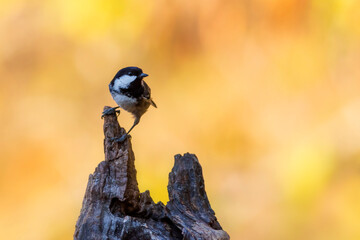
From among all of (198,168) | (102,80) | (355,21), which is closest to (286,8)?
(355,21)

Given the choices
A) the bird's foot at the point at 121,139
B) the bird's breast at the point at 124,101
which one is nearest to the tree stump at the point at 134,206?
the bird's foot at the point at 121,139

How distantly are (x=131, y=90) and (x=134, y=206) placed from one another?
2.84 feet

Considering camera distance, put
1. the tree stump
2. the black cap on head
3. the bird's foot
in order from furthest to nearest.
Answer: the black cap on head, the bird's foot, the tree stump

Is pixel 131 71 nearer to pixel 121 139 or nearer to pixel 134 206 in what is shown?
pixel 121 139

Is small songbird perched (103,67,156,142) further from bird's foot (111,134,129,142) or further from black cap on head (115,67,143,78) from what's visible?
bird's foot (111,134,129,142)

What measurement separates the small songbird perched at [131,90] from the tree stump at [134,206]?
1.54 feet

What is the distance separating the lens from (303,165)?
169 inches

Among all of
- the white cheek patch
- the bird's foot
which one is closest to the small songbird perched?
the white cheek patch

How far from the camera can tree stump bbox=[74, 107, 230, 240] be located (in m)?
2.30

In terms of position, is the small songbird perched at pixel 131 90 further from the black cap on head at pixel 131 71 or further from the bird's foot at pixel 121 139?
the bird's foot at pixel 121 139

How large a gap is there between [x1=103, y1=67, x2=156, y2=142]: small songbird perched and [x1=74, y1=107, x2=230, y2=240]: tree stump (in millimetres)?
469

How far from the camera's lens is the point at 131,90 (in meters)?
3.05

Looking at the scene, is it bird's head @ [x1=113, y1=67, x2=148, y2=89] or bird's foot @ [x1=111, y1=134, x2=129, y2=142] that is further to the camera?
bird's head @ [x1=113, y1=67, x2=148, y2=89]

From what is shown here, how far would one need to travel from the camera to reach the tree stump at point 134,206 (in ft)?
7.55
